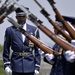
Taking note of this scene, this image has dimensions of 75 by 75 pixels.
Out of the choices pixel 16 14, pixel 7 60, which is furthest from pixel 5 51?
pixel 16 14

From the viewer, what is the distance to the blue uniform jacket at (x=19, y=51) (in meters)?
9.80

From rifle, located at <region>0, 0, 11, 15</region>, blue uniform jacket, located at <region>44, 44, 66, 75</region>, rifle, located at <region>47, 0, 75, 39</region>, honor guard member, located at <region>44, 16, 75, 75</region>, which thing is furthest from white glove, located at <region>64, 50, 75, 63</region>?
rifle, located at <region>0, 0, 11, 15</region>

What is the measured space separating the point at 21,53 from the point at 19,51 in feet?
0.19

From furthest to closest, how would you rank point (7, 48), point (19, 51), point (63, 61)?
1. point (7, 48)
2. point (19, 51)
3. point (63, 61)

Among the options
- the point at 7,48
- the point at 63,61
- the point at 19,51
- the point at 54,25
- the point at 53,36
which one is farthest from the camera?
the point at 7,48

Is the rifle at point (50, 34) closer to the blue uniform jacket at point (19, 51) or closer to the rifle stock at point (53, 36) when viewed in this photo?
the rifle stock at point (53, 36)

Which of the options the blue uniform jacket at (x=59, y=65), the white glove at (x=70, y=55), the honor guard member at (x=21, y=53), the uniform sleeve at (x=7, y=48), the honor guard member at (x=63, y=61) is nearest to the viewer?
the white glove at (x=70, y=55)

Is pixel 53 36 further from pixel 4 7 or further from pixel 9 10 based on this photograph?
pixel 4 7

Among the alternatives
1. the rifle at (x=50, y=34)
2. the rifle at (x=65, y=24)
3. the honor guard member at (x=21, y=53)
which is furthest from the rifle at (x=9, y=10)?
the honor guard member at (x=21, y=53)

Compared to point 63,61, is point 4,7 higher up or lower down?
higher up

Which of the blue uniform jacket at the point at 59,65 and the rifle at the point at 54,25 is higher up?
the rifle at the point at 54,25

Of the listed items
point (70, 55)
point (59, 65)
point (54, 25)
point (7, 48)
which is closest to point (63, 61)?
point (59, 65)

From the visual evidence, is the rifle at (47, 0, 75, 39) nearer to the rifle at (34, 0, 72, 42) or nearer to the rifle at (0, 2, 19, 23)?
the rifle at (34, 0, 72, 42)

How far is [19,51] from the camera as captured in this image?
32.1ft
